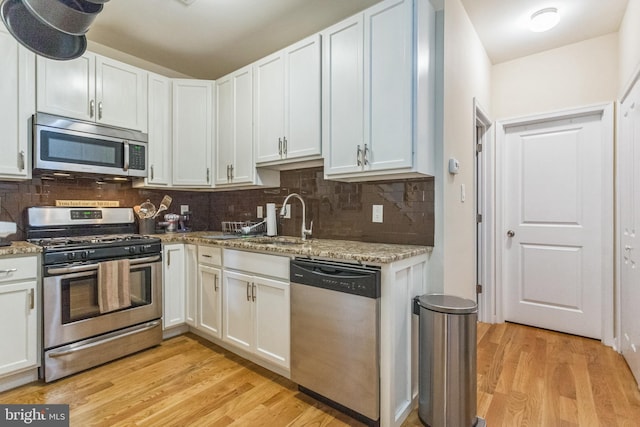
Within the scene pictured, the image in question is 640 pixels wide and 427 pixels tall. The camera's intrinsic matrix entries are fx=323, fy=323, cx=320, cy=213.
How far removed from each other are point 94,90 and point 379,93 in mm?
2306

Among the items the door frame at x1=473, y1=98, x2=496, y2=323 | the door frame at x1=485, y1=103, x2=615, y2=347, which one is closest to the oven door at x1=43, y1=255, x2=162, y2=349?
Result: the door frame at x1=473, y1=98, x2=496, y2=323

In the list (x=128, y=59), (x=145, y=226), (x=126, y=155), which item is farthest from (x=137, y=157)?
(x=128, y=59)

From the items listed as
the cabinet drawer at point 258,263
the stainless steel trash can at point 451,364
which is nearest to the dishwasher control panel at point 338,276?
the cabinet drawer at point 258,263

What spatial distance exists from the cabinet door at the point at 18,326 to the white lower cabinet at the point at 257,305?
3.94 ft

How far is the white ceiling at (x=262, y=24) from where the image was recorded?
236 centimetres

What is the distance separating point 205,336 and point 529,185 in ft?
11.1

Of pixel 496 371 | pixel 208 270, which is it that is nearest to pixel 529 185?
pixel 496 371

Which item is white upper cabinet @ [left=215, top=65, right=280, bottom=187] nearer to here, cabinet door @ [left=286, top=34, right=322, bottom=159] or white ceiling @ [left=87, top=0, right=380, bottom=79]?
white ceiling @ [left=87, top=0, right=380, bottom=79]

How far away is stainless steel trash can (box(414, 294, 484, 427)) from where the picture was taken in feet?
5.46

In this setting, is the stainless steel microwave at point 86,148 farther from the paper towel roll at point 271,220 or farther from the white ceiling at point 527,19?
the white ceiling at point 527,19

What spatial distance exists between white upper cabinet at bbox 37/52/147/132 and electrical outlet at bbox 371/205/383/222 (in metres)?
2.22

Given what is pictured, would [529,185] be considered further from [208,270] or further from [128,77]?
[128,77]

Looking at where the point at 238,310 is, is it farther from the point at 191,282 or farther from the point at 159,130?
the point at 159,130

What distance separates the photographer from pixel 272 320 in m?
2.19
